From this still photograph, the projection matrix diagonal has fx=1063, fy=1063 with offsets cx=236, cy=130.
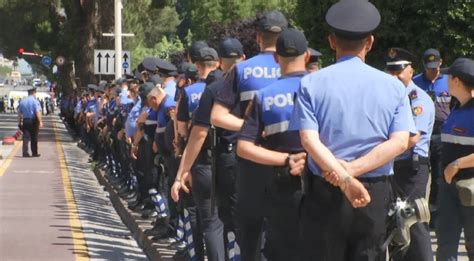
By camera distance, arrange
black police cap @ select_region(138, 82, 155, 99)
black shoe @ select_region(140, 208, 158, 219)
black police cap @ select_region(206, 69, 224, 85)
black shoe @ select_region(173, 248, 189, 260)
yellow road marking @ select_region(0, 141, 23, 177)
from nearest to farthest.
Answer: black police cap @ select_region(206, 69, 224, 85), black shoe @ select_region(173, 248, 189, 260), black police cap @ select_region(138, 82, 155, 99), black shoe @ select_region(140, 208, 158, 219), yellow road marking @ select_region(0, 141, 23, 177)

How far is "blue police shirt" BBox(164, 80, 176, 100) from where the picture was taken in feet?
38.3

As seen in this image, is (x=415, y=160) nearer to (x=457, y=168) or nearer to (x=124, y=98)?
(x=457, y=168)

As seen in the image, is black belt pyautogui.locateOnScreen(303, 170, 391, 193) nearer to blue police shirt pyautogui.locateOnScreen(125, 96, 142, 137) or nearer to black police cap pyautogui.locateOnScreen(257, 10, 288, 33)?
black police cap pyautogui.locateOnScreen(257, 10, 288, 33)

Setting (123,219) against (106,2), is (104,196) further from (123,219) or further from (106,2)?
(106,2)

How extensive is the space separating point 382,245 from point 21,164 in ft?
73.1

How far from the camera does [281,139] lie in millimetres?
6078

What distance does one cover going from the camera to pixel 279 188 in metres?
6.00

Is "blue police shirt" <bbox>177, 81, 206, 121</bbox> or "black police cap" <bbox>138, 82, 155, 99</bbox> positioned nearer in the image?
"blue police shirt" <bbox>177, 81, 206, 121</bbox>

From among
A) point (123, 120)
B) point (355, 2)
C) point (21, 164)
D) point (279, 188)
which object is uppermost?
point (355, 2)

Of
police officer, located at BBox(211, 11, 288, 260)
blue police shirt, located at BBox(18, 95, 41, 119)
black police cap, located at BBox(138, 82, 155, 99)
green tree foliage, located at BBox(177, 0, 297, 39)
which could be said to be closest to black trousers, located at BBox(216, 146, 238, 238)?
A: police officer, located at BBox(211, 11, 288, 260)

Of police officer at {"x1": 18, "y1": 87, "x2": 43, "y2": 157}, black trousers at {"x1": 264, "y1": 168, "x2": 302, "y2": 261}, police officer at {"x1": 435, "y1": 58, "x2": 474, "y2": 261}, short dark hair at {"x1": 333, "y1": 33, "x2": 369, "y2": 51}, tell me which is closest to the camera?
short dark hair at {"x1": 333, "y1": 33, "x2": 369, "y2": 51}

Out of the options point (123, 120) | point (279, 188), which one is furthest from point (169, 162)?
point (123, 120)

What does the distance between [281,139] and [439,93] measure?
5736 mm

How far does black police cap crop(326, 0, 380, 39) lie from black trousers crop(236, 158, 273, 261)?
1420 mm
